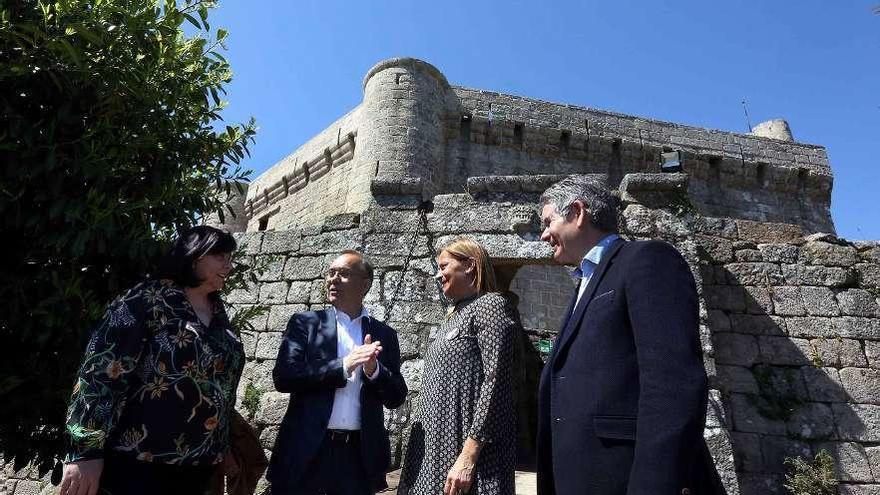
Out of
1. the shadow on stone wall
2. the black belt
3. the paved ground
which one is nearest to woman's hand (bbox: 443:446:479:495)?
the black belt

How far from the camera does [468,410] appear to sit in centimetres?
257

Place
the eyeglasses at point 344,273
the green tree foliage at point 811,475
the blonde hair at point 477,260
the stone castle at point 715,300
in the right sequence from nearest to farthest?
1. the blonde hair at point 477,260
2. the eyeglasses at point 344,273
3. the green tree foliage at point 811,475
4. the stone castle at point 715,300

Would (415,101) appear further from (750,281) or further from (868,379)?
(868,379)

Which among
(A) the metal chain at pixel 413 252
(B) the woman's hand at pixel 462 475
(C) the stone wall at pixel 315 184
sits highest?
(C) the stone wall at pixel 315 184

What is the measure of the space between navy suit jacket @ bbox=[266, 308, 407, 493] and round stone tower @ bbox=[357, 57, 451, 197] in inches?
344

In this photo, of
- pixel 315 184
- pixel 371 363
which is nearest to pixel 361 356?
pixel 371 363

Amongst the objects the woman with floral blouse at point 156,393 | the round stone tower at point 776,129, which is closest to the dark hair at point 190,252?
the woman with floral blouse at point 156,393

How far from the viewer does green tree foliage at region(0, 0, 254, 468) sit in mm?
2705

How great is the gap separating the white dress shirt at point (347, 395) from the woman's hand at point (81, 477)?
3.32 ft

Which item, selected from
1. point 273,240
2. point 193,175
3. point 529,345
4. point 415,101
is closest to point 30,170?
point 193,175

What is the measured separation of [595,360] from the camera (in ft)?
5.82

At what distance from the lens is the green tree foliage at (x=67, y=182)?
2705 millimetres

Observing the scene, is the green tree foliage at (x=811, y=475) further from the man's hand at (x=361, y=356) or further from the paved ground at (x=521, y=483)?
the man's hand at (x=361, y=356)

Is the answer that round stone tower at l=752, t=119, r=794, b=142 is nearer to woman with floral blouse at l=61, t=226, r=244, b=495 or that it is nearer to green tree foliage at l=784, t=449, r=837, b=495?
green tree foliage at l=784, t=449, r=837, b=495
